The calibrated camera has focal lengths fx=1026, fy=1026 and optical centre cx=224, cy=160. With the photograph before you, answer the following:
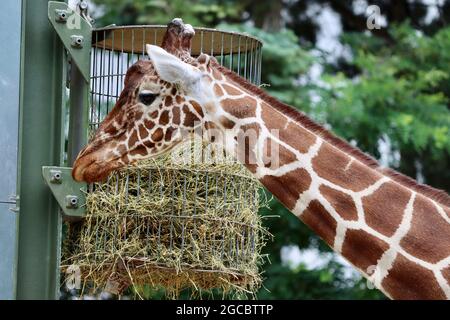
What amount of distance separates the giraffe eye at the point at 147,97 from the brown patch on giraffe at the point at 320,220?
110 cm

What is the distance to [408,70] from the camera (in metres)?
13.4

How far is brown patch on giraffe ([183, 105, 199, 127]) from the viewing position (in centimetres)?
582

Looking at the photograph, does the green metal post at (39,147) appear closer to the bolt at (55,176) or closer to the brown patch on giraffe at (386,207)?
the bolt at (55,176)

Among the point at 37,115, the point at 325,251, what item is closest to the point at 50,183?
the point at 37,115

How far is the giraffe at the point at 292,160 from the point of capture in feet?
17.7

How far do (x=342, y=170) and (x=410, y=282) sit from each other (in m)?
0.72

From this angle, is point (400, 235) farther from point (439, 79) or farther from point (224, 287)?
point (439, 79)

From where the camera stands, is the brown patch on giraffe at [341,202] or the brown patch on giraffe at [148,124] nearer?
the brown patch on giraffe at [341,202]

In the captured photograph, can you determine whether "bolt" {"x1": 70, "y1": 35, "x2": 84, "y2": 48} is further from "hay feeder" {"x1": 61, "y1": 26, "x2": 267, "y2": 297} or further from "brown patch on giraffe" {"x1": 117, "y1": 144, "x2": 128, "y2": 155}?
"brown patch on giraffe" {"x1": 117, "y1": 144, "x2": 128, "y2": 155}

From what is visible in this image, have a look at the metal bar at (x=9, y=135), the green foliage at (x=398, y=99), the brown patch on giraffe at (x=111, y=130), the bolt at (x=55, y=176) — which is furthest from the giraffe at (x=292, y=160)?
the green foliage at (x=398, y=99)

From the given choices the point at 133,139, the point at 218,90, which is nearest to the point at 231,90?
the point at 218,90

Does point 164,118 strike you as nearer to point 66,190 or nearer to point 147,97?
point 147,97

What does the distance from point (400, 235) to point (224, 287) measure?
1330 millimetres

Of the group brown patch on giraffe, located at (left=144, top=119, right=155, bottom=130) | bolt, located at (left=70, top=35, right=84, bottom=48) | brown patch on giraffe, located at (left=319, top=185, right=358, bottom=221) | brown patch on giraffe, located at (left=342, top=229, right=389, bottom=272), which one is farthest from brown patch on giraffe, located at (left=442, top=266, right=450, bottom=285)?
bolt, located at (left=70, top=35, right=84, bottom=48)
